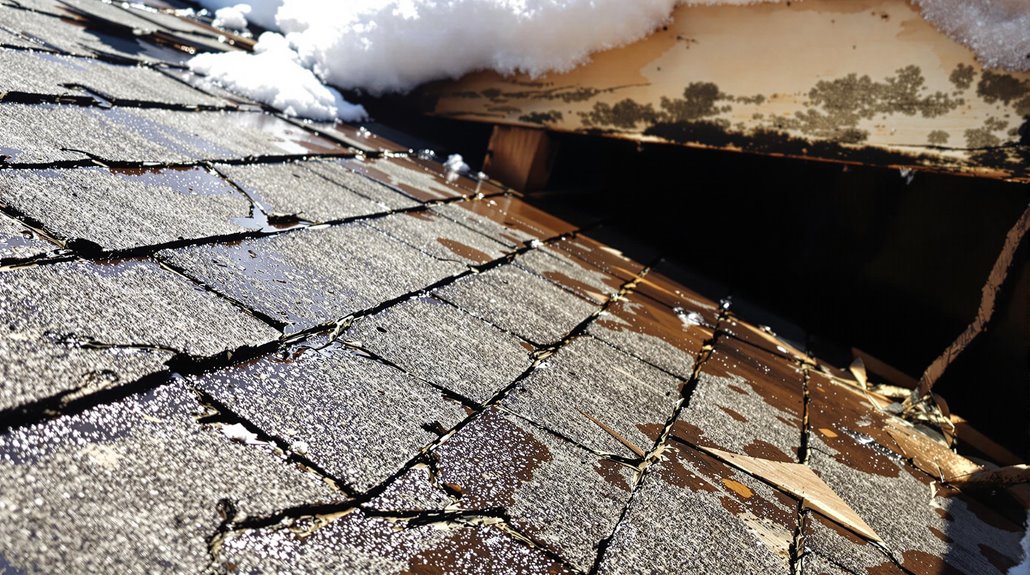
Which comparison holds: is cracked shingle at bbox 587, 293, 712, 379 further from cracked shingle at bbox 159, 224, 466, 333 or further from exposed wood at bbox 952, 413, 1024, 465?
exposed wood at bbox 952, 413, 1024, 465

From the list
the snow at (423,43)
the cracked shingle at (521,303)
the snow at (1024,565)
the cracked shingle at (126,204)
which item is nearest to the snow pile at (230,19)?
the snow at (423,43)

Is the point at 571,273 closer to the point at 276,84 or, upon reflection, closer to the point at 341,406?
the point at 341,406

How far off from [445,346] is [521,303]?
55 cm

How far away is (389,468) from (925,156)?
258 cm

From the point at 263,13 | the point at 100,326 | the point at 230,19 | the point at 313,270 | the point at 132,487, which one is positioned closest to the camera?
the point at 132,487

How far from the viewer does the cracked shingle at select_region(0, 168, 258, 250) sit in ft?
5.15

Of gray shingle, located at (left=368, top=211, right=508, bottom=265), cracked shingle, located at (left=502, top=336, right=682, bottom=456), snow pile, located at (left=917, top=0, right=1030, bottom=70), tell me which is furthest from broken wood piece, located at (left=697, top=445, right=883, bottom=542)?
snow pile, located at (left=917, top=0, right=1030, bottom=70)

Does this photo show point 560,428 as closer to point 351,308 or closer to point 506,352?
point 506,352

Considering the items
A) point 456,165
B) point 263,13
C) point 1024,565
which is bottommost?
point 1024,565

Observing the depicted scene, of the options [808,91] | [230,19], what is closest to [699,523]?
[808,91]

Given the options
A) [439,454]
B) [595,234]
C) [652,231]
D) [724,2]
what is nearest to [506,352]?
[439,454]

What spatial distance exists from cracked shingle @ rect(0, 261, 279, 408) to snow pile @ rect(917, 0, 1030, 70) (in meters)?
2.70

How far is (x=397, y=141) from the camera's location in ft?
13.0

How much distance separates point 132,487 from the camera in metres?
0.96
